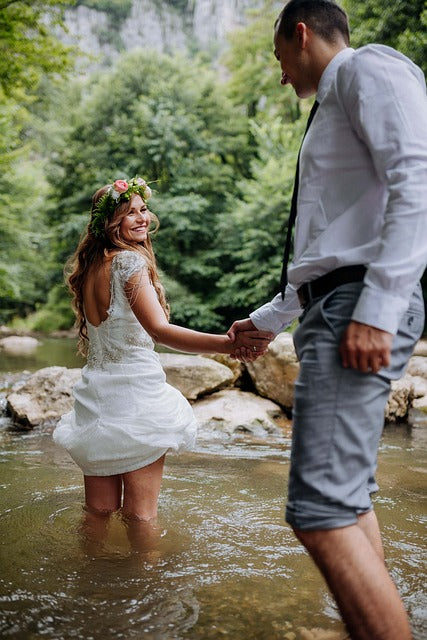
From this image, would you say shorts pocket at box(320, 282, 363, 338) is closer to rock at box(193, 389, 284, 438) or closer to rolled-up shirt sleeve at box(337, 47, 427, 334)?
rolled-up shirt sleeve at box(337, 47, 427, 334)

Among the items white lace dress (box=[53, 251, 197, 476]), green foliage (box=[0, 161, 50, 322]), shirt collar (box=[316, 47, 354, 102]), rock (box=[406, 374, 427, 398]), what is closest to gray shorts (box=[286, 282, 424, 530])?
shirt collar (box=[316, 47, 354, 102])

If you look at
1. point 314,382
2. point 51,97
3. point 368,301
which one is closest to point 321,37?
point 368,301

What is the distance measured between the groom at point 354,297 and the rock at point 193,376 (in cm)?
585

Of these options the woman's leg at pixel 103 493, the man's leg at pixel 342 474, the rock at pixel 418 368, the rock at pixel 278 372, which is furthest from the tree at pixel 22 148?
the man's leg at pixel 342 474

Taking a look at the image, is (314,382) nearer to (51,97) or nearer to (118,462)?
(118,462)

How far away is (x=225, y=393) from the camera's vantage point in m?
7.97

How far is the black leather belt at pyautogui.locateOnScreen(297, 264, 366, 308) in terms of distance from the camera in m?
1.85

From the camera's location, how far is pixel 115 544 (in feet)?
10.5

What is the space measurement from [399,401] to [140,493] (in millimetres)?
5376

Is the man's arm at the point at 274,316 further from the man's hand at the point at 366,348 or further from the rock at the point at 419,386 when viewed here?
the rock at the point at 419,386

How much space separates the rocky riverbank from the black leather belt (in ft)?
16.9

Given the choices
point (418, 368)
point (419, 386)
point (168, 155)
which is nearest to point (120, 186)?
point (419, 386)

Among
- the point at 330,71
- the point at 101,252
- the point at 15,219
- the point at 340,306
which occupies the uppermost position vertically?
the point at 15,219

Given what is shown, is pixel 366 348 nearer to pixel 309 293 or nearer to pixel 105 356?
pixel 309 293
